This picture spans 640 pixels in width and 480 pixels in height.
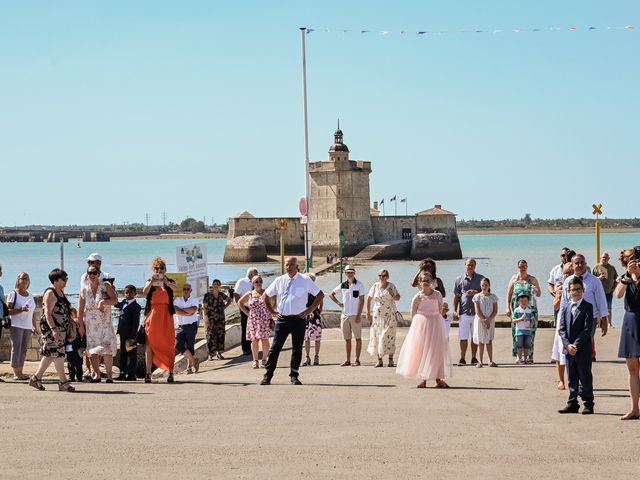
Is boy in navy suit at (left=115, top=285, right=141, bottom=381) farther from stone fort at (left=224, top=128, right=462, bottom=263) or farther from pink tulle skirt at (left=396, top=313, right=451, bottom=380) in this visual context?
stone fort at (left=224, top=128, right=462, bottom=263)

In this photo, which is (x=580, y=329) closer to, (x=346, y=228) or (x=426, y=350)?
(x=426, y=350)

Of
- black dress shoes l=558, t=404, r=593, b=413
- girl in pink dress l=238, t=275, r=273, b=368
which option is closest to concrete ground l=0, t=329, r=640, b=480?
black dress shoes l=558, t=404, r=593, b=413

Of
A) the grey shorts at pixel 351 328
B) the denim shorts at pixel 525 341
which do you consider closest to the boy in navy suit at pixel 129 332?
the grey shorts at pixel 351 328

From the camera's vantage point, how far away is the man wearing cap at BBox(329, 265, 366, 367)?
14.8 meters

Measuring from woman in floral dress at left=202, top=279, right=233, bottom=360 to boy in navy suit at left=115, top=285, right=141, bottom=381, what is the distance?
232 cm

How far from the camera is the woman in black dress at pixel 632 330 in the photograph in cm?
923

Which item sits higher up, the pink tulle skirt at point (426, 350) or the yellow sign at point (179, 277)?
the yellow sign at point (179, 277)

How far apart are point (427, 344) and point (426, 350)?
9 centimetres

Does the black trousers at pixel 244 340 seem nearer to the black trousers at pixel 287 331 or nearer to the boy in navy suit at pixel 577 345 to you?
the black trousers at pixel 287 331

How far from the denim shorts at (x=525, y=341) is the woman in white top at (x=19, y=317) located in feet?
20.8

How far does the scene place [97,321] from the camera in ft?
42.5

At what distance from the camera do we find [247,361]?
15.7 metres

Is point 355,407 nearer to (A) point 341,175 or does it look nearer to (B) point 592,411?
(B) point 592,411

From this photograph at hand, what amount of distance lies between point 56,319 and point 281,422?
3.75m
